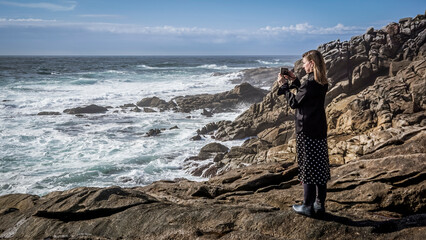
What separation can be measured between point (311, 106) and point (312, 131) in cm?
31

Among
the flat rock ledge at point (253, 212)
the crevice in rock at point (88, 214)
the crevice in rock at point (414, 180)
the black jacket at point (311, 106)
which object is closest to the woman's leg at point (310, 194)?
the flat rock ledge at point (253, 212)

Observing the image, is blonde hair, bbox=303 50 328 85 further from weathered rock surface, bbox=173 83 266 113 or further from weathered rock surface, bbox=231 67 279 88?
weathered rock surface, bbox=231 67 279 88

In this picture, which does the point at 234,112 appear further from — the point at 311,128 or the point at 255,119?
the point at 311,128

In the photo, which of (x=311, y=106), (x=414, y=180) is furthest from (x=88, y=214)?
(x=414, y=180)

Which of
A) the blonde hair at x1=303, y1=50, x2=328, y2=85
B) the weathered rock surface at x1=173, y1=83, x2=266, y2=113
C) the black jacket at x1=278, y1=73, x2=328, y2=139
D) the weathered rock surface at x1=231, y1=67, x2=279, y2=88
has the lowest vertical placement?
the weathered rock surface at x1=173, y1=83, x2=266, y2=113

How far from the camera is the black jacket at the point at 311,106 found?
403cm

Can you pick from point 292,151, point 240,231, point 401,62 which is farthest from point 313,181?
point 401,62

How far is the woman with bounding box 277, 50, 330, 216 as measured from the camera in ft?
13.2

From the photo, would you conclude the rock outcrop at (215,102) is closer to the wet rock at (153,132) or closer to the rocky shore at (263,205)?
the wet rock at (153,132)

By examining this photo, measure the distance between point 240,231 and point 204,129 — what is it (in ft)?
54.7

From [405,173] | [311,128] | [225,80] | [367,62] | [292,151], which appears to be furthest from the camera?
[225,80]

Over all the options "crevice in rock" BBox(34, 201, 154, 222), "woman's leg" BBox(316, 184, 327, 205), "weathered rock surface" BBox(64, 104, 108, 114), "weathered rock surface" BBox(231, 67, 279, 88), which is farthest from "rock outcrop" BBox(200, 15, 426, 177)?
"weathered rock surface" BBox(231, 67, 279, 88)

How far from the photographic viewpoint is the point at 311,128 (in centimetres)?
409

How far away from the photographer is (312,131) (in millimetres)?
4094
